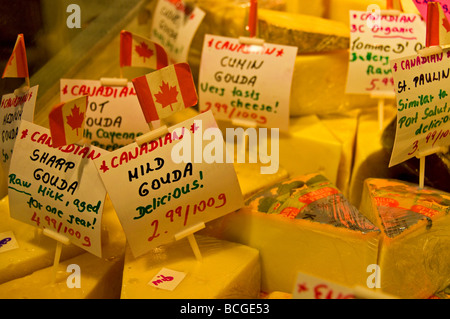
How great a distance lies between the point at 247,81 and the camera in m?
1.85

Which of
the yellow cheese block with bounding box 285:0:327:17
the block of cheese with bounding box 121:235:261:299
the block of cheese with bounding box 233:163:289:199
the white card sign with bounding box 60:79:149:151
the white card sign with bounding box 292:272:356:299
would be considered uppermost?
the yellow cheese block with bounding box 285:0:327:17

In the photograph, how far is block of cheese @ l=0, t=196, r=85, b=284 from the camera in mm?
1396

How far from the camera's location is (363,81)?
1.97 meters

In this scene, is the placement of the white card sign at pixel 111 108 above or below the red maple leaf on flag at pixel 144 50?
below

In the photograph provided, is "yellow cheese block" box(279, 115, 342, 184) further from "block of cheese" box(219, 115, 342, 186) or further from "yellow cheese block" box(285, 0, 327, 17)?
"yellow cheese block" box(285, 0, 327, 17)

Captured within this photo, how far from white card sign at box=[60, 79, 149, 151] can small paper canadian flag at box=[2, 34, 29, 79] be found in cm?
32

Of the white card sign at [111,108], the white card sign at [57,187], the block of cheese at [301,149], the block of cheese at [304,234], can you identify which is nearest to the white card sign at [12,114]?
the white card sign at [57,187]

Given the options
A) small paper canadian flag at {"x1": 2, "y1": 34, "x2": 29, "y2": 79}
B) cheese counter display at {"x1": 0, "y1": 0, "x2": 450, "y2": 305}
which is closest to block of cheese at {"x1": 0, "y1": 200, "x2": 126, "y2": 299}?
cheese counter display at {"x1": 0, "y1": 0, "x2": 450, "y2": 305}

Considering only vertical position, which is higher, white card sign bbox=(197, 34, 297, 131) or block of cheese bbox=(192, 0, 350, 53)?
block of cheese bbox=(192, 0, 350, 53)

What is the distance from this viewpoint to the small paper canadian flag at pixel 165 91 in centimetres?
124

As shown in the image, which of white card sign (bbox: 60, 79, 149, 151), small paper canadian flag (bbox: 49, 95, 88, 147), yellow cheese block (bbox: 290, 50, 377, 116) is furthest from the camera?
yellow cheese block (bbox: 290, 50, 377, 116)

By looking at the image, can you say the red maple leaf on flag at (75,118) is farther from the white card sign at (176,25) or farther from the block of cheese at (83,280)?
the white card sign at (176,25)

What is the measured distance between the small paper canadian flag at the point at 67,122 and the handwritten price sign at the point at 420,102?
33.2 inches

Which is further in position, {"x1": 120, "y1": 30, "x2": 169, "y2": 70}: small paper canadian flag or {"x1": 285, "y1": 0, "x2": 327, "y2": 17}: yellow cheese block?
{"x1": 285, "y1": 0, "x2": 327, "y2": 17}: yellow cheese block
